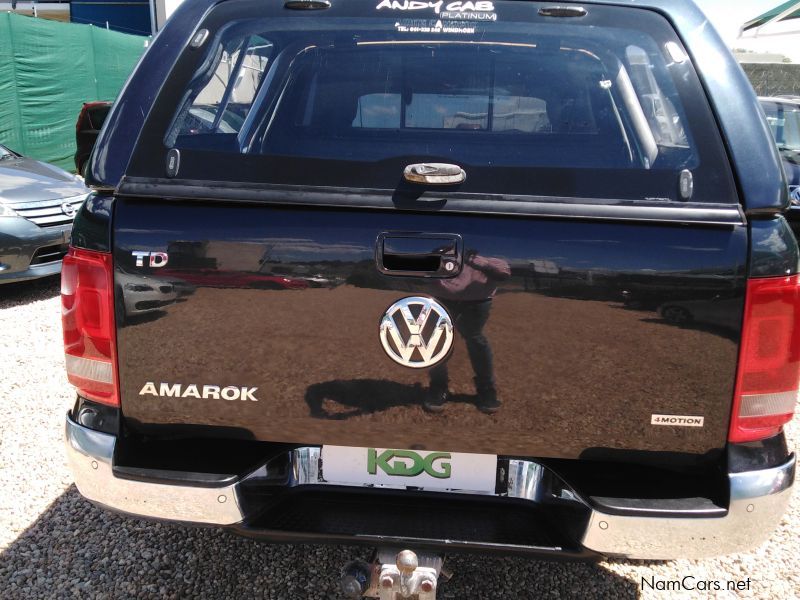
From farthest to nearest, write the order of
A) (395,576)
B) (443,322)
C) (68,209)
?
(68,209) → (395,576) → (443,322)

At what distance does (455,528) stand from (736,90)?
1.39 meters

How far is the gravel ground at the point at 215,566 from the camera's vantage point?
252 cm

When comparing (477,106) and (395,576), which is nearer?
(395,576)

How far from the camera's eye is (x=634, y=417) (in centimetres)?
177

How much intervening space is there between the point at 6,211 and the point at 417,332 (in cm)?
543

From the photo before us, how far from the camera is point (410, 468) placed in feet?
6.26

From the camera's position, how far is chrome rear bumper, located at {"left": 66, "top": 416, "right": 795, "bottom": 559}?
1742 millimetres

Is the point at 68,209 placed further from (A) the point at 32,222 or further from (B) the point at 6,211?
(B) the point at 6,211

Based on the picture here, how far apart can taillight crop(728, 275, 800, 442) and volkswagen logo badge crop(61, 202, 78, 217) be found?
19.9ft

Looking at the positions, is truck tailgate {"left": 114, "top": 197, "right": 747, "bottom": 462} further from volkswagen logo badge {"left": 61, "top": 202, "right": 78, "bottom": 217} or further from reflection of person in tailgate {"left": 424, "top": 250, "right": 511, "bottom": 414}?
volkswagen logo badge {"left": 61, "top": 202, "right": 78, "bottom": 217}

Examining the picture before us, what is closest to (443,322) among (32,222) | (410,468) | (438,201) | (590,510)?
(438,201)

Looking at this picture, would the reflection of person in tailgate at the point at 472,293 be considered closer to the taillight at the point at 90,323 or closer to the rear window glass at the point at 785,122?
the taillight at the point at 90,323

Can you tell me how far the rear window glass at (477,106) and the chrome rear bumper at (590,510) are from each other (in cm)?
75

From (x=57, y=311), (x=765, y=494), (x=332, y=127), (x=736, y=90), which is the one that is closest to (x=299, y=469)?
(x=332, y=127)
